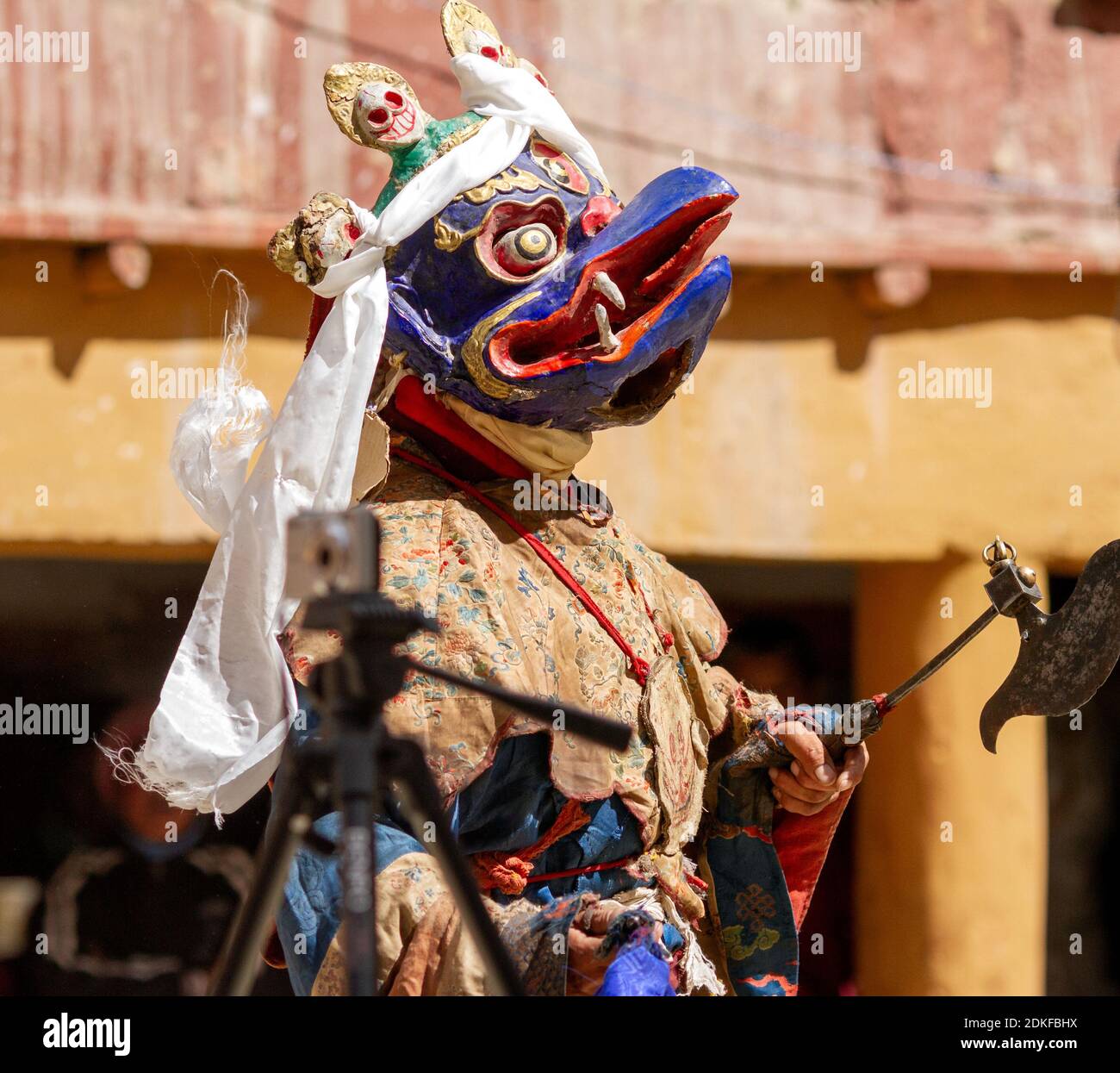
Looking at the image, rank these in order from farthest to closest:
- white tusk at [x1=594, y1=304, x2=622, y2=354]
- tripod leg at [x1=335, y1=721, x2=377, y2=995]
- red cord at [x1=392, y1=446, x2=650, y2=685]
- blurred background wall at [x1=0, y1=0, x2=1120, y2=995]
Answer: blurred background wall at [x1=0, y1=0, x2=1120, y2=995] → red cord at [x1=392, y1=446, x2=650, y2=685] → white tusk at [x1=594, y1=304, x2=622, y2=354] → tripod leg at [x1=335, y1=721, x2=377, y2=995]

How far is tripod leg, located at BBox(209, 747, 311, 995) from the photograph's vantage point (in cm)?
161

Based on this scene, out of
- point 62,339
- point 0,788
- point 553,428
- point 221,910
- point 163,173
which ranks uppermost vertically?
point 163,173

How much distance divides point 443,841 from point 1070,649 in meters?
1.09

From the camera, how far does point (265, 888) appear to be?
63.5 inches

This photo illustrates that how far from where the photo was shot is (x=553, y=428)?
2533 mm

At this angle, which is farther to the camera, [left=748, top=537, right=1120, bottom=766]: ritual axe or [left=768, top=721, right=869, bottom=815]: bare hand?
[left=768, top=721, right=869, bottom=815]: bare hand

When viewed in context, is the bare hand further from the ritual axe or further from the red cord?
the red cord

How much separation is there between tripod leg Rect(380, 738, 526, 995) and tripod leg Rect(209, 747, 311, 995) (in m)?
0.08

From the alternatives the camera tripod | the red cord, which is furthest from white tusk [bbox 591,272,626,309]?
the camera tripod
